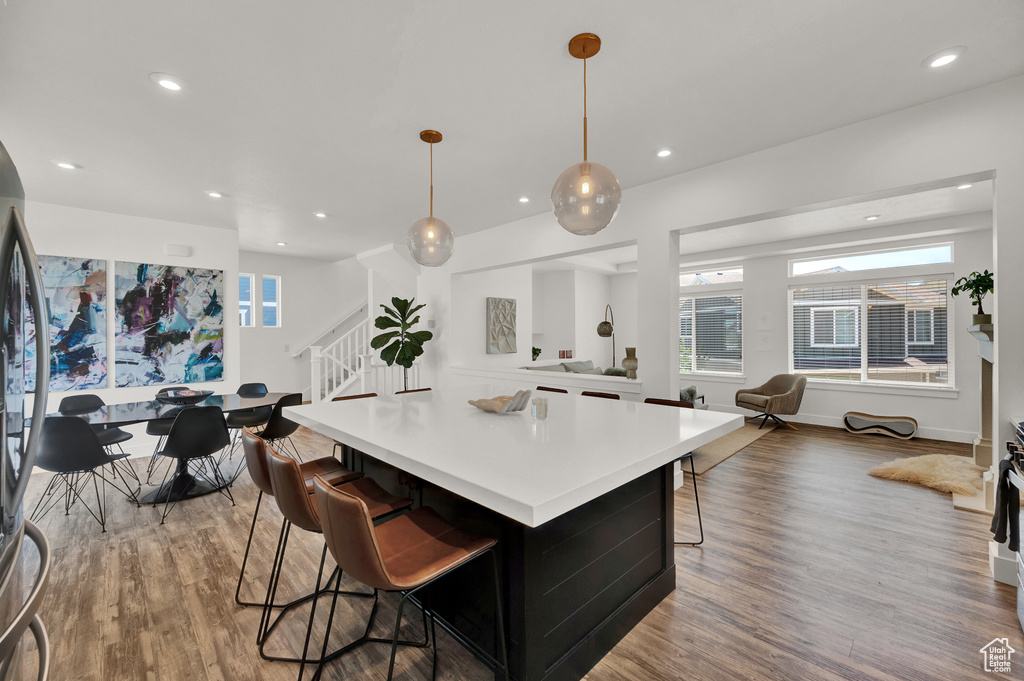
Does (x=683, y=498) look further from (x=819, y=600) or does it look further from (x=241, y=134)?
(x=241, y=134)

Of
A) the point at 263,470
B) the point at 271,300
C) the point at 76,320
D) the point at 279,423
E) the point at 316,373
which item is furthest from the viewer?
the point at 271,300

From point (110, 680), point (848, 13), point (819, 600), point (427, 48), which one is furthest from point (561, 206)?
Answer: point (110, 680)

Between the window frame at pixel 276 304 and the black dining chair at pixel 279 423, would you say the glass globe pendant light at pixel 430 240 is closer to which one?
the black dining chair at pixel 279 423

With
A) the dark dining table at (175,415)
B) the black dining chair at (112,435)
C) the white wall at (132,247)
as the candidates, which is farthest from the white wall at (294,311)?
the dark dining table at (175,415)

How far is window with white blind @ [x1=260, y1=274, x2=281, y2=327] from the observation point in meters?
7.32

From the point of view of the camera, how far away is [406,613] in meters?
2.10

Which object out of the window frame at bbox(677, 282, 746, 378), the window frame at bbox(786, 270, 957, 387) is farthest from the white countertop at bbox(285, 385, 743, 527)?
the window frame at bbox(786, 270, 957, 387)

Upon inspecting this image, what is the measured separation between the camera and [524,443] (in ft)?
5.52

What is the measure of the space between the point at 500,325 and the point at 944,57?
5.10 meters

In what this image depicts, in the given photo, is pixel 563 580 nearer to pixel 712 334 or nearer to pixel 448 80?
pixel 448 80

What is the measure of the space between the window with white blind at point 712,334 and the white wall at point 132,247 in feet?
20.6

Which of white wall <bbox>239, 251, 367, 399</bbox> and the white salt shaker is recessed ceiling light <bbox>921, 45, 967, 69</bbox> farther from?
white wall <bbox>239, 251, 367, 399</bbox>

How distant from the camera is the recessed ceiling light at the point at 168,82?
7.49ft

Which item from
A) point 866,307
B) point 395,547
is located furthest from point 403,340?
point 866,307
